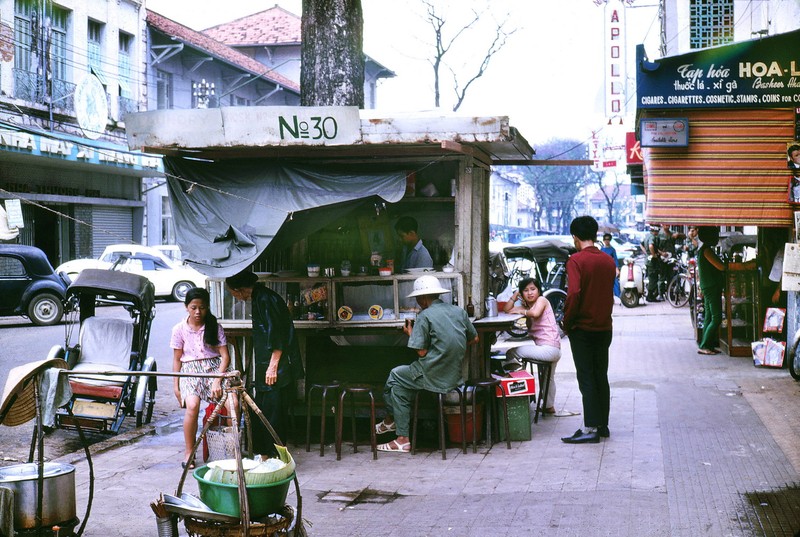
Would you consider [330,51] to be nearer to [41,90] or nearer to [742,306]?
[742,306]

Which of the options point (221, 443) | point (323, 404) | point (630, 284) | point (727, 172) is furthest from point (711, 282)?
point (630, 284)

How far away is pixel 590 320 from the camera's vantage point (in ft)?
26.3

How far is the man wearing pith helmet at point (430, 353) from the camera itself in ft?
25.6

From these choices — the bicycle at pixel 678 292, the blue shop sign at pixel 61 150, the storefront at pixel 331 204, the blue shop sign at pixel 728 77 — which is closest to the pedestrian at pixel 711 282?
the storefront at pixel 331 204

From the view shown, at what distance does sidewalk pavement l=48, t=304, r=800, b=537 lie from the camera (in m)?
5.80

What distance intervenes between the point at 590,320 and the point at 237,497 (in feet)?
14.5

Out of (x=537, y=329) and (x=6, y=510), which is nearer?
(x=6, y=510)

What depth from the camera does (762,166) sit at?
8695mm

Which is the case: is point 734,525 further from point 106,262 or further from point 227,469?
point 106,262

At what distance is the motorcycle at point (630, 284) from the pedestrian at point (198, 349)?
15895 mm

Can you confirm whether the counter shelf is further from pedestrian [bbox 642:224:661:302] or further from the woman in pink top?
pedestrian [bbox 642:224:661:302]

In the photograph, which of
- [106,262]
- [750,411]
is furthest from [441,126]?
[106,262]

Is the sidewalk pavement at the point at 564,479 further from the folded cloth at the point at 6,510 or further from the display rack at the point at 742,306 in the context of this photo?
the display rack at the point at 742,306

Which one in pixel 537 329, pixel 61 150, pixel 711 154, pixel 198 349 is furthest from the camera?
pixel 61 150
